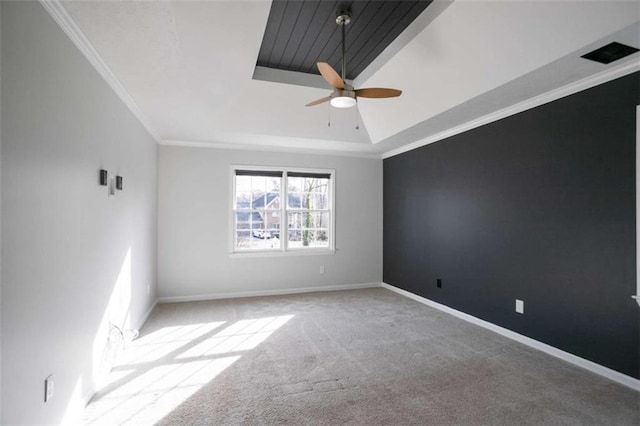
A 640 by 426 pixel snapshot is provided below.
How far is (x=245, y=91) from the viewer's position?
3693 millimetres

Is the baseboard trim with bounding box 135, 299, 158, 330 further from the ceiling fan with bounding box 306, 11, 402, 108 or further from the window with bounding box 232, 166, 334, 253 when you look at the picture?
the ceiling fan with bounding box 306, 11, 402, 108

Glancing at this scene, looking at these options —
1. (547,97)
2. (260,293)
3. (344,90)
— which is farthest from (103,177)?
(547,97)

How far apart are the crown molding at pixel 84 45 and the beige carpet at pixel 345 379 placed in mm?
2397

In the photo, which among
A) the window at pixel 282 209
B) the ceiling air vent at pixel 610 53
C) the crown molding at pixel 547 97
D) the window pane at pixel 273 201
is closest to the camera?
Answer: the ceiling air vent at pixel 610 53

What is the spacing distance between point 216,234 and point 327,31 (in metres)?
3.40

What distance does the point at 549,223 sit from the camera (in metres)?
3.17

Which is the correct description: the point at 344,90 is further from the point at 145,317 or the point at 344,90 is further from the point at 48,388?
the point at 145,317

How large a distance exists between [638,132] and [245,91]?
352 centimetres

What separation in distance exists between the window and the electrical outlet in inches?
139

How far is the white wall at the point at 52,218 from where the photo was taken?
1453mm

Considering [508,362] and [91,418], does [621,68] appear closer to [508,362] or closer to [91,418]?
[508,362]

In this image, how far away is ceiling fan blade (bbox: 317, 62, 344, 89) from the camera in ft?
8.11

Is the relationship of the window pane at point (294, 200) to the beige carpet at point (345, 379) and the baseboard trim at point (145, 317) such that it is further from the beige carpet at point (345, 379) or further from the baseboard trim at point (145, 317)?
the baseboard trim at point (145, 317)

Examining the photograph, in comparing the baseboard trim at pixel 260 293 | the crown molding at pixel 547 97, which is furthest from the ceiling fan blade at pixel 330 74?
the baseboard trim at pixel 260 293
